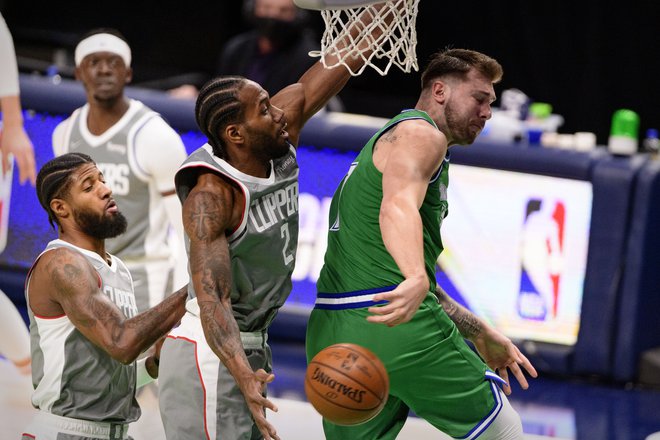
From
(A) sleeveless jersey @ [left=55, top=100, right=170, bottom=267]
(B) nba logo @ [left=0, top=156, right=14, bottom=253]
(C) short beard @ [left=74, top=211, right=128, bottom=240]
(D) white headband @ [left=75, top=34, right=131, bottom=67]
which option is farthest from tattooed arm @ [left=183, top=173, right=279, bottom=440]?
(B) nba logo @ [left=0, top=156, right=14, bottom=253]

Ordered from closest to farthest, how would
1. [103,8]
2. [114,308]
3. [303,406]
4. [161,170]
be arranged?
[114,308]
[161,170]
[303,406]
[103,8]

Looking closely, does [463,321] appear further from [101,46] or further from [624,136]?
[624,136]

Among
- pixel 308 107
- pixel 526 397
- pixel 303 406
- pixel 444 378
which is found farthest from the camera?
pixel 526 397

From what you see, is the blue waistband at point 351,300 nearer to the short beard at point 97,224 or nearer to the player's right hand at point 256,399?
the player's right hand at point 256,399

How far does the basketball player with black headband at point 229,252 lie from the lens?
13.4 ft

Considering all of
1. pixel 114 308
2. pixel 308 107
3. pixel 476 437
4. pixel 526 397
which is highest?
pixel 308 107

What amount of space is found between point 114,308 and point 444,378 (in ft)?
4.14

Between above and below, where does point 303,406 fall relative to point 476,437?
below

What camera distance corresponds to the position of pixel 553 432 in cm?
692

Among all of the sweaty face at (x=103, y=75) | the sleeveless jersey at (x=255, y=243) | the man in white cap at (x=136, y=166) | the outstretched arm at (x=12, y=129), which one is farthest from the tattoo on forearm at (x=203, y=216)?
the outstretched arm at (x=12, y=129)

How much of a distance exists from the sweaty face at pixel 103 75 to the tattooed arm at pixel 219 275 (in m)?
2.83

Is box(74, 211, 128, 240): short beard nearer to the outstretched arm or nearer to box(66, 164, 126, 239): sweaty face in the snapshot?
box(66, 164, 126, 239): sweaty face

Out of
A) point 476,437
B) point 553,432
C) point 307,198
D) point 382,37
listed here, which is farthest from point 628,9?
point 476,437

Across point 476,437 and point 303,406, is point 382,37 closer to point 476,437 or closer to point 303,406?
point 476,437
